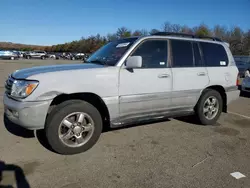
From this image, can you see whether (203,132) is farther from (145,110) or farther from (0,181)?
(0,181)

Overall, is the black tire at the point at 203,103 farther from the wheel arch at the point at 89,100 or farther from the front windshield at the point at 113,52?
the wheel arch at the point at 89,100

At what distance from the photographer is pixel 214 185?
2.65 meters

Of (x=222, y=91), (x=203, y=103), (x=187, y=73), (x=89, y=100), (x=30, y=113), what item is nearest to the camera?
(x=30, y=113)

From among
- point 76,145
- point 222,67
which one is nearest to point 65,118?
point 76,145

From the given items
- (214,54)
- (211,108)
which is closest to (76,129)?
(211,108)

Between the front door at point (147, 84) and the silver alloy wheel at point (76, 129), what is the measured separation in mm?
596

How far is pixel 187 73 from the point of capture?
14.1ft

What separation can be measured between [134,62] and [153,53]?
0.70m

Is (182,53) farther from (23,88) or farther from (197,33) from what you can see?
(197,33)

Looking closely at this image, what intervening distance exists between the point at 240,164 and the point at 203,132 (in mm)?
1325

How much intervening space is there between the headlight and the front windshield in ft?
4.22

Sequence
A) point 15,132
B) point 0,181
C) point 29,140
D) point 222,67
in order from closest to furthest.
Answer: point 0,181 → point 29,140 → point 15,132 → point 222,67

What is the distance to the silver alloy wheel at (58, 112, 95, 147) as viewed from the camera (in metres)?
3.31

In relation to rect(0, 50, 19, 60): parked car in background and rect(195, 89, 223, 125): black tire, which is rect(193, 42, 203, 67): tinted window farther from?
rect(0, 50, 19, 60): parked car in background
